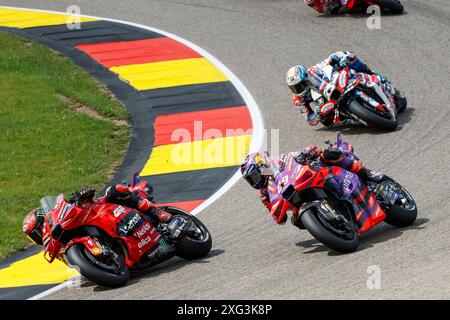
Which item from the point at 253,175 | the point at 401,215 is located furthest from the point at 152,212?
the point at 401,215

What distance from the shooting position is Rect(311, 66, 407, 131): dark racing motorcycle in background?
15172mm

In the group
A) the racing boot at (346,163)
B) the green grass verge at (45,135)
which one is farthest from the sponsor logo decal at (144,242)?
the green grass verge at (45,135)

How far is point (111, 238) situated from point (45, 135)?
6.79 m

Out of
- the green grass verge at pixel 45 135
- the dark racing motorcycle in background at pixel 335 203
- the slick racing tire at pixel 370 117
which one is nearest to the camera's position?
the dark racing motorcycle in background at pixel 335 203

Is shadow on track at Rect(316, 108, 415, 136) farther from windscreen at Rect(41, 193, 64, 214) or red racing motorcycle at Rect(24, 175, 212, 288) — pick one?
windscreen at Rect(41, 193, 64, 214)

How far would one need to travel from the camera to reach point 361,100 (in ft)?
50.0

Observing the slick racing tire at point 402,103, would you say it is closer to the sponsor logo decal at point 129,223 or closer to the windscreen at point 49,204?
the sponsor logo decal at point 129,223

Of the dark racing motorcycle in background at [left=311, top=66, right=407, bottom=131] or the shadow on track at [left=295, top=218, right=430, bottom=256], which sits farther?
the dark racing motorcycle in background at [left=311, top=66, right=407, bottom=131]

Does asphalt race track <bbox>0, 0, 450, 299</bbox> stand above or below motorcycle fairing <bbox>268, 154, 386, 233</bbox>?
below

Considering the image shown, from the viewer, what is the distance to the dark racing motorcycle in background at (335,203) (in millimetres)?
10258

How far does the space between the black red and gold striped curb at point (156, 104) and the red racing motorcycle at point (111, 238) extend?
935 millimetres

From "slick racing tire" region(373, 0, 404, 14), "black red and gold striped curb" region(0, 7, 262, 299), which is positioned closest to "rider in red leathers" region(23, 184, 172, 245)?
"black red and gold striped curb" region(0, 7, 262, 299)

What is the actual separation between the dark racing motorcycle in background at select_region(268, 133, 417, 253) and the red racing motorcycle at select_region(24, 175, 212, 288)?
1158 mm
